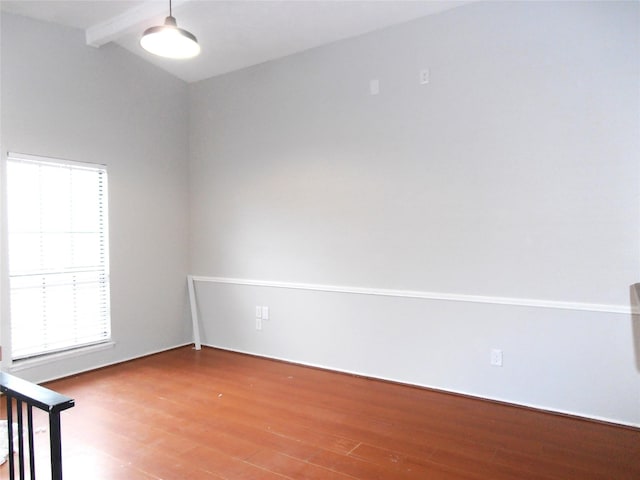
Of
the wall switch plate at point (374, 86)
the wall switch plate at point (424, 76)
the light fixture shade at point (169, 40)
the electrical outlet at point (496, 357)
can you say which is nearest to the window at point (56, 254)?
the light fixture shade at point (169, 40)

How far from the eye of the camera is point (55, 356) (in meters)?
3.70

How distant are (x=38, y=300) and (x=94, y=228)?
2.60ft

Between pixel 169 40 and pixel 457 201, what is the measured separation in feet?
7.59

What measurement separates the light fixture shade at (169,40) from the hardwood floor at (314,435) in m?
2.47

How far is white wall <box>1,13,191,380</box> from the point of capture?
11.5ft

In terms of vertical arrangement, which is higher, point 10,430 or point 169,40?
point 169,40

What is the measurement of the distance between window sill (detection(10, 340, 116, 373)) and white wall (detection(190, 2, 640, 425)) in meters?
1.26

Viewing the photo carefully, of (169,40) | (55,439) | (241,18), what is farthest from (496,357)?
(241,18)

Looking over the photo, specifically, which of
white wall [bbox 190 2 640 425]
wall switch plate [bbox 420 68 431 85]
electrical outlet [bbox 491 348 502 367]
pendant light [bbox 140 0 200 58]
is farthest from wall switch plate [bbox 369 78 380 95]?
electrical outlet [bbox 491 348 502 367]

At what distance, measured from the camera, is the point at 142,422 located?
291cm

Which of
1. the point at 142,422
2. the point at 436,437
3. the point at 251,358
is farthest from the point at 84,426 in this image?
the point at 436,437

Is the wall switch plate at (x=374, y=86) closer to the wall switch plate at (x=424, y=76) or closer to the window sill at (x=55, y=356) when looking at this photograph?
the wall switch plate at (x=424, y=76)

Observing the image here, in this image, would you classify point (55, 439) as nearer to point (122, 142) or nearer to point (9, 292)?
point (9, 292)

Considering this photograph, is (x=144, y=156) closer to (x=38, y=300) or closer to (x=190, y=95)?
(x=190, y=95)
